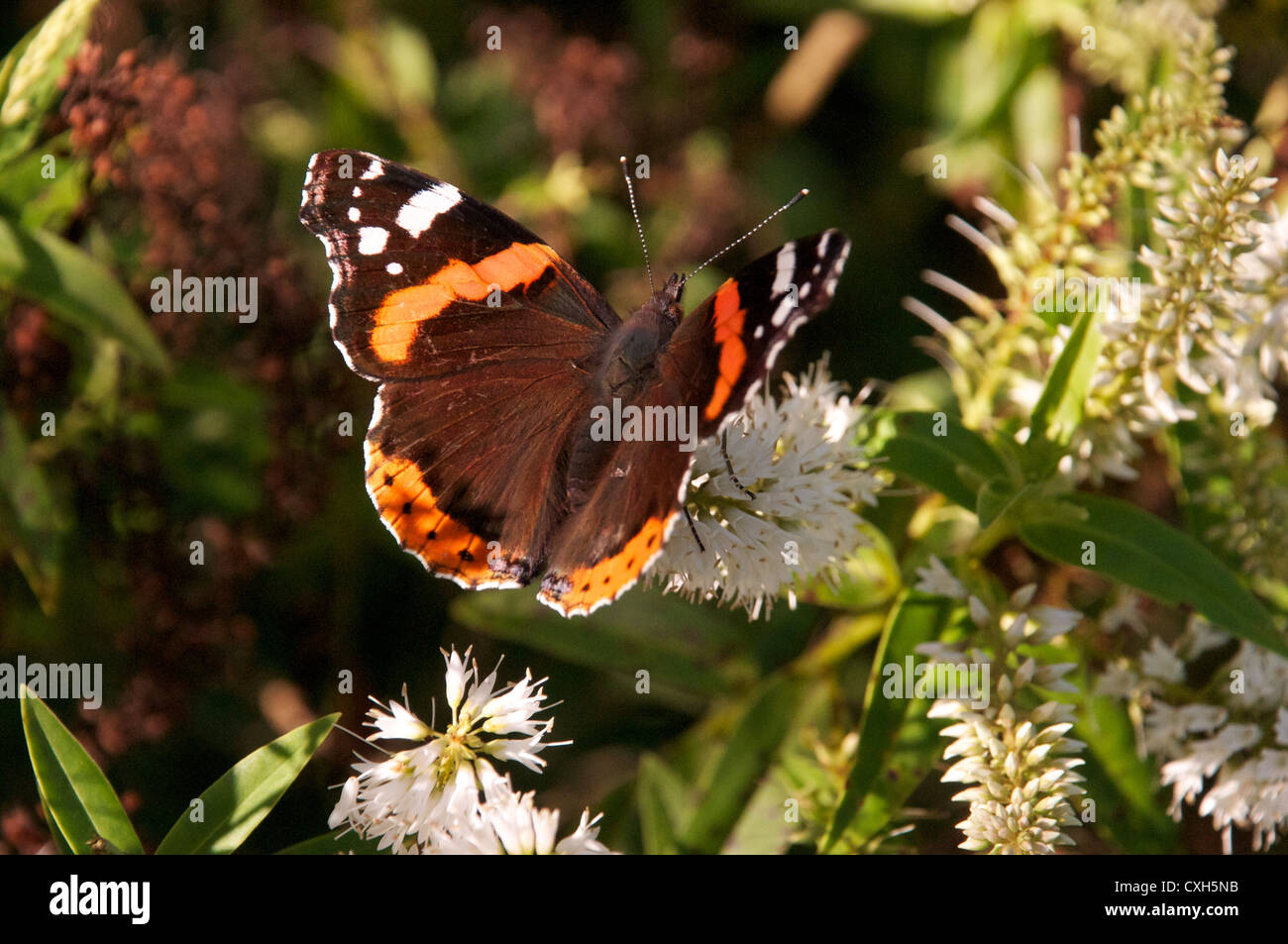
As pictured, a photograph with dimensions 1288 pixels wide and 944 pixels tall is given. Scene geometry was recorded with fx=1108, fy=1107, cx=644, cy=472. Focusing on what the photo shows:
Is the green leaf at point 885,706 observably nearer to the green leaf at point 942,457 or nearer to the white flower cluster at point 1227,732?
the green leaf at point 942,457

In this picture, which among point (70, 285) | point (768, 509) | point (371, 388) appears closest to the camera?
point (768, 509)

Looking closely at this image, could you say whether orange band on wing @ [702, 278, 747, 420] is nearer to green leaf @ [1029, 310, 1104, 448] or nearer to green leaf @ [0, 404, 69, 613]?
green leaf @ [1029, 310, 1104, 448]

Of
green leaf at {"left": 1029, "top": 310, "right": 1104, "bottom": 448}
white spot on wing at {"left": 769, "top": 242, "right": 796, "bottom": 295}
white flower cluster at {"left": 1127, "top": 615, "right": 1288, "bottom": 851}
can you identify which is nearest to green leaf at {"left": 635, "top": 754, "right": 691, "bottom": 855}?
white flower cluster at {"left": 1127, "top": 615, "right": 1288, "bottom": 851}

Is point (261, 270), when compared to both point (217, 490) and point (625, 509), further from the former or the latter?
point (625, 509)

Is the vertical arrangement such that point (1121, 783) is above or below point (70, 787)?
below

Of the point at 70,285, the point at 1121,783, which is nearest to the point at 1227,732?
the point at 1121,783

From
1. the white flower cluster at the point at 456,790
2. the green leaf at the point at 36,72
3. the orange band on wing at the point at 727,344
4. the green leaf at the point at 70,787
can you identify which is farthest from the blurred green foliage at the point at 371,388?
the white flower cluster at the point at 456,790

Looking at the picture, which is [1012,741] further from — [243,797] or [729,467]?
[243,797]
